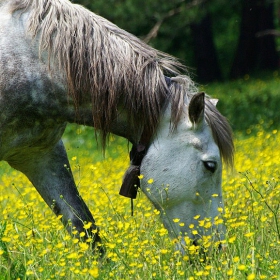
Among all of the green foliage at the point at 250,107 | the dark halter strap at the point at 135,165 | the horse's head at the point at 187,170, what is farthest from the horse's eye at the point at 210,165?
the green foliage at the point at 250,107

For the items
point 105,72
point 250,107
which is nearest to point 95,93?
point 105,72

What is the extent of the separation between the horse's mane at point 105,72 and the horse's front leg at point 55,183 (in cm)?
56

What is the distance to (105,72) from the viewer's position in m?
3.91

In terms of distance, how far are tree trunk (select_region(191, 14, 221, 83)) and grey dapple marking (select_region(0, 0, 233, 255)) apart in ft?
54.0

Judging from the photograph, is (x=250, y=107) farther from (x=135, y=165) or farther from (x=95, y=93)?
(x=95, y=93)

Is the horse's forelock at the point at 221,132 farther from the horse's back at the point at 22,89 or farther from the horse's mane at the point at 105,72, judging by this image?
the horse's back at the point at 22,89

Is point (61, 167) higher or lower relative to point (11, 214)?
higher

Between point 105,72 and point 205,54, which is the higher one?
point 105,72

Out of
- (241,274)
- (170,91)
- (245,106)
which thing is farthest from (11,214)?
(245,106)

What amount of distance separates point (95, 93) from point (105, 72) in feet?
0.45

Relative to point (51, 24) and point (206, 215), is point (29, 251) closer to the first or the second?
point (206, 215)

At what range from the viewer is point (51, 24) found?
3.93 metres

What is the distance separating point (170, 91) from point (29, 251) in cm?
124

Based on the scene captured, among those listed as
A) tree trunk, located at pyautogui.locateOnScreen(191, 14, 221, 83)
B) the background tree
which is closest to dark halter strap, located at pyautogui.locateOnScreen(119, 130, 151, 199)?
the background tree
